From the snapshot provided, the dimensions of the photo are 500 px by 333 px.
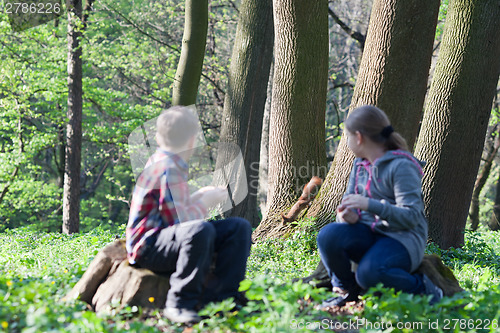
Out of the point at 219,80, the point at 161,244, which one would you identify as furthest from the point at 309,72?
the point at 219,80

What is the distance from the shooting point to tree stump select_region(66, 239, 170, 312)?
384cm

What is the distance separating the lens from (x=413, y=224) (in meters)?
3.80

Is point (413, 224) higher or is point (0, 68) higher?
point (0, 68)

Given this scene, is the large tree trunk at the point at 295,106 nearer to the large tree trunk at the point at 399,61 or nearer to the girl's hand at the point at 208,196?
the large tree trunk at the point at 399,61

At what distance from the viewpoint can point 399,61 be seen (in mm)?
6215

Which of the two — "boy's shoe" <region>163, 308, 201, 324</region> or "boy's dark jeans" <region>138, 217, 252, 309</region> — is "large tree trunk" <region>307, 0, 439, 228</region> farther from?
"boy's shoe" <region>163, 308, 201, 324</region>

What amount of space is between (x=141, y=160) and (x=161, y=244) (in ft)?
5.01

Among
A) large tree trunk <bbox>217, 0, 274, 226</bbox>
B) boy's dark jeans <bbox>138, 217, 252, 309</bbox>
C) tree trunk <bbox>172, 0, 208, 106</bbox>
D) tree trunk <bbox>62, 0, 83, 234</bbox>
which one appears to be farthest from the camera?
tree trunk <bbox>62, 0, 83, 234</bbox>

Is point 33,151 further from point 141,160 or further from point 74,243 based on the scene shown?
point 141,160

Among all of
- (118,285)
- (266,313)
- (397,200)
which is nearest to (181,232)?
(118,285)

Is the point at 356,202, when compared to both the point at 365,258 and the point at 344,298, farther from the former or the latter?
the point at 344,298

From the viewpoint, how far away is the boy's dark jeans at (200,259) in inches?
144

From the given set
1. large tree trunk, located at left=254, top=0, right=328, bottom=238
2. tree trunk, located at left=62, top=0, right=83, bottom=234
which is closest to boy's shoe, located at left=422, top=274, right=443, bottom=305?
large tree trunk, located at left=254, top=0, right=328, bottom=238

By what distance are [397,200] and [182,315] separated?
171cm
